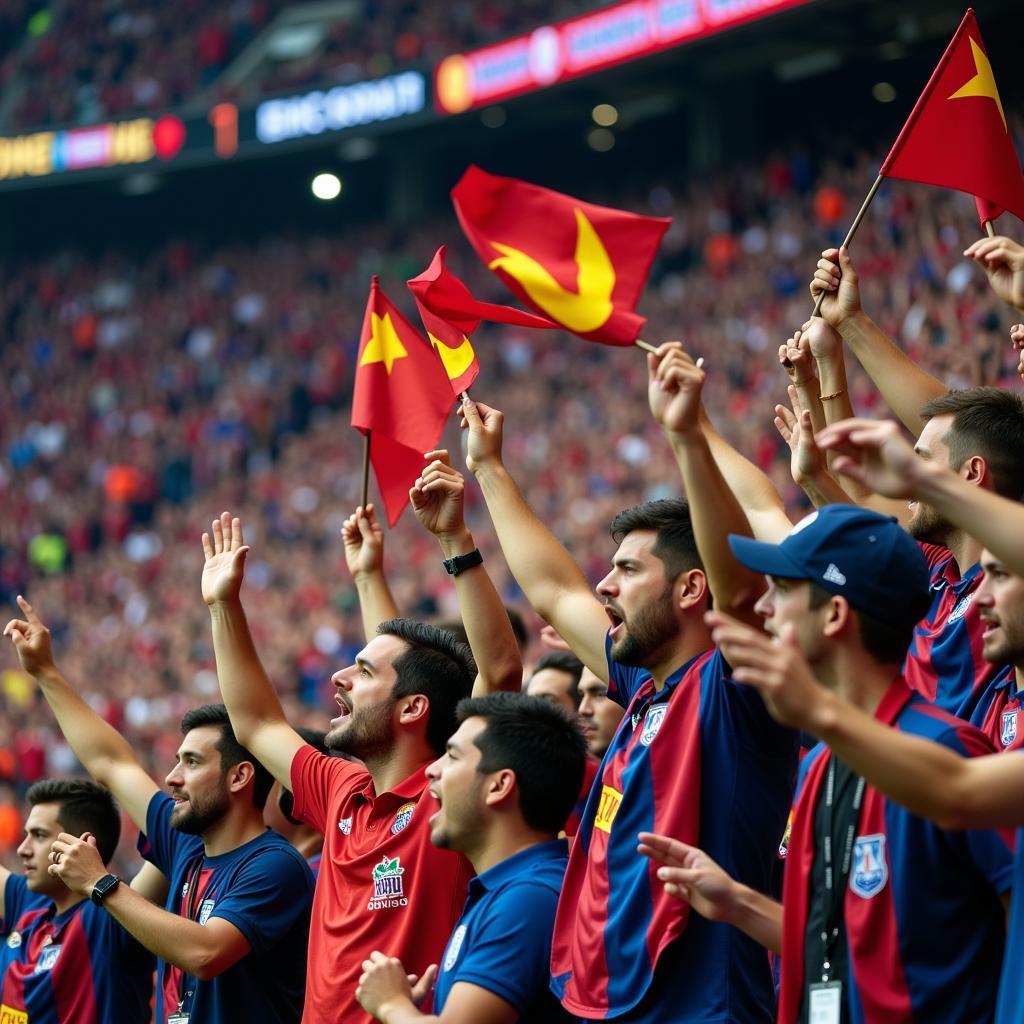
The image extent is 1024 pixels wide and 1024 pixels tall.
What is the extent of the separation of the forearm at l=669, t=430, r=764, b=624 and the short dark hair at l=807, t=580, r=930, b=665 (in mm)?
331

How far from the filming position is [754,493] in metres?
3.69

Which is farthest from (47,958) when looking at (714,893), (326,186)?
(326,186)

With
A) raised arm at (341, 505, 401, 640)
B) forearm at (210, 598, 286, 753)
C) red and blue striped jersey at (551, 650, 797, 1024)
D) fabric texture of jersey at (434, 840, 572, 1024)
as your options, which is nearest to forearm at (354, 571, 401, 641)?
raised arm at (341, 505, 401, 640)

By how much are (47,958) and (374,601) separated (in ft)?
4.87

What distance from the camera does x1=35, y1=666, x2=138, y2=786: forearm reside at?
195 inches

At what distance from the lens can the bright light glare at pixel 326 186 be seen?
19.3 m

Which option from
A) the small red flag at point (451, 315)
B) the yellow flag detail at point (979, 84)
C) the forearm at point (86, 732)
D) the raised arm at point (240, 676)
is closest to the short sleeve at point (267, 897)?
the raised arm at point (240, 676)

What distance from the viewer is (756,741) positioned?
3201 mm

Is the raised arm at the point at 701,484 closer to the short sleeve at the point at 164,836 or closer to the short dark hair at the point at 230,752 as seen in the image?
the short dark hair at the point at 230,752

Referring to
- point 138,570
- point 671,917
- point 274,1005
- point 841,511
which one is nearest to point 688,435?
point 841,511

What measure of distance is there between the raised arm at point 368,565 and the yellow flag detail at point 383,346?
639mm

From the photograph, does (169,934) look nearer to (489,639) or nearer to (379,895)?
(379,895)

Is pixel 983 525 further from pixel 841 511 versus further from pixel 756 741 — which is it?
pixel 756 741

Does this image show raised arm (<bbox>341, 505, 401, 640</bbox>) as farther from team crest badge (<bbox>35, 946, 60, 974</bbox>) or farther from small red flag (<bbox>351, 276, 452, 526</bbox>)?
team crest badge (<bbox>35, 946, 60, 974</bbox>)
